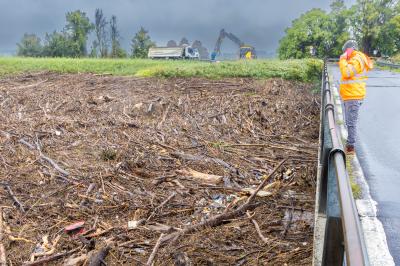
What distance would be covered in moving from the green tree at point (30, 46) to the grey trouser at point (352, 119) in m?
70.5

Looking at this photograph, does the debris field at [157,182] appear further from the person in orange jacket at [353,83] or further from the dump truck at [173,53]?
the dump truck at [173,53]

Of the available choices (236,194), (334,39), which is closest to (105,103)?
(236,194)

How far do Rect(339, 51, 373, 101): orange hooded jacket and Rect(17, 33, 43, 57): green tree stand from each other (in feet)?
231

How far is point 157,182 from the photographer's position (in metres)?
6.85

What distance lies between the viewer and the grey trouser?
288 inches

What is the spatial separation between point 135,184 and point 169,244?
2122 millimetres

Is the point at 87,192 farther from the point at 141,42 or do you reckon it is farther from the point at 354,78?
the point at 141,42

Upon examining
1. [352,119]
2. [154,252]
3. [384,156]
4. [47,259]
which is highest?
[352,119]

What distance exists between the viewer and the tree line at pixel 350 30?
6178 centimetres

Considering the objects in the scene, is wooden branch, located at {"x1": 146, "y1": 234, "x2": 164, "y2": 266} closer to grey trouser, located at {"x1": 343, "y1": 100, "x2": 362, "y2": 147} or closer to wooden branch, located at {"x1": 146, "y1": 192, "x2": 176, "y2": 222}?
wooden branch, located at {"x1": 146, "y1": 192, "x2": 176, "y2": 222}

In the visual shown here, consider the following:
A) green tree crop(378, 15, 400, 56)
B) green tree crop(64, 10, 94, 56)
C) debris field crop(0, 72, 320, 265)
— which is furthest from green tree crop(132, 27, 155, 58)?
debris field crop(0, 72, 320, 265)

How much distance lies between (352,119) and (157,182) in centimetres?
378

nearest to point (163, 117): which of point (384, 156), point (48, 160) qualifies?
point (48, 160)

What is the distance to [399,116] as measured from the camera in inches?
424
